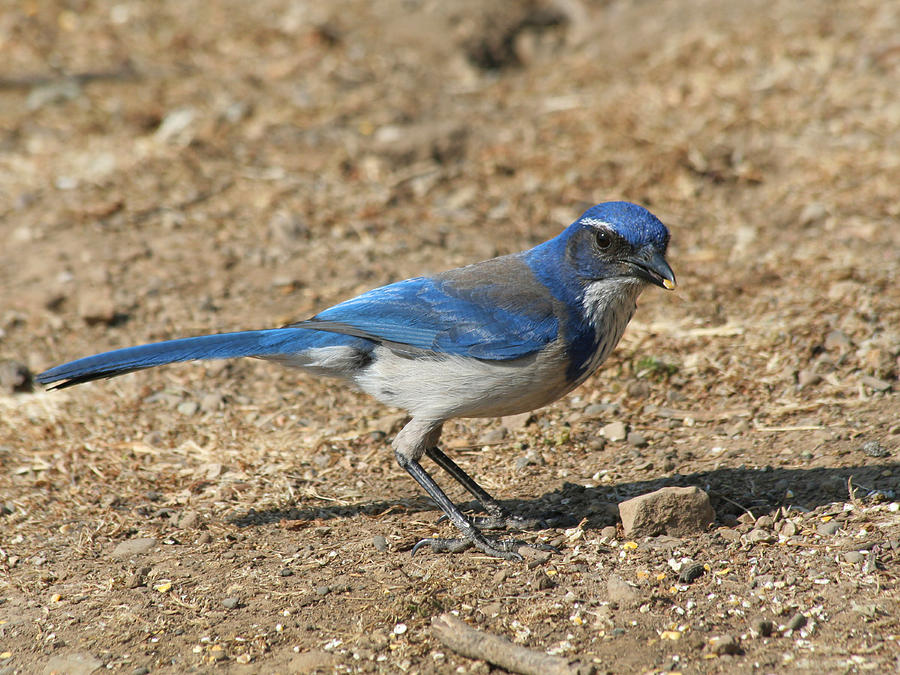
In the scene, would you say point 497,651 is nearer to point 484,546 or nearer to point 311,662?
point 311,662

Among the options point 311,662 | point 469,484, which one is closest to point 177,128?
point 469,484

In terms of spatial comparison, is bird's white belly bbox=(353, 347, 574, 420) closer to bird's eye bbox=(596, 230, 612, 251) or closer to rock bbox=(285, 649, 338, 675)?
bird's eye bbox=(596, 230, 612, 251)

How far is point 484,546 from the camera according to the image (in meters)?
4.62

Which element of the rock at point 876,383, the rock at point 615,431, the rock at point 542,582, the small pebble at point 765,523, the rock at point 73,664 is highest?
the rock at point 73,664

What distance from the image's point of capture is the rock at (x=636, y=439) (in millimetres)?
5430

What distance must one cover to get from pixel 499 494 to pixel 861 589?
6.12 feet

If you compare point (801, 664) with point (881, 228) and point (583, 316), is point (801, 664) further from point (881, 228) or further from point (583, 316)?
point (881, 228)

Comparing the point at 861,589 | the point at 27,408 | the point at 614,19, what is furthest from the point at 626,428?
the point at 614,19

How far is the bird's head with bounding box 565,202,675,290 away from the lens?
4633 mm

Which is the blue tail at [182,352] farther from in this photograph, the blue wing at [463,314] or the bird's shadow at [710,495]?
the bird's shadow at [710,495]

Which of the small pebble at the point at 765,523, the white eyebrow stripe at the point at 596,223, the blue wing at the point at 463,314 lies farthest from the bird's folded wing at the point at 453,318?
the small pebble at the point at 765,523

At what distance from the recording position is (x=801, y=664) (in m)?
3.50

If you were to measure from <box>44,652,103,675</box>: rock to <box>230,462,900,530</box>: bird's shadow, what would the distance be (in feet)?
3.91

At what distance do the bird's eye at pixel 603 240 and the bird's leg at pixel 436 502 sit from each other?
3.62 feet
